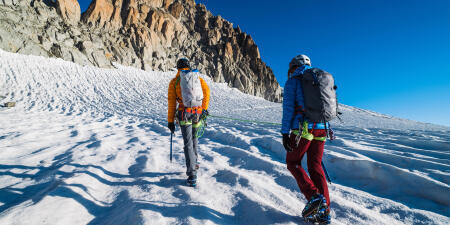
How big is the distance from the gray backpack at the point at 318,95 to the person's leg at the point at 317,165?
21 cm

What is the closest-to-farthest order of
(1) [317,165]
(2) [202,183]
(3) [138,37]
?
1. (1) [317,165]
2. (2) [202,183]
3. (3) [138,37]

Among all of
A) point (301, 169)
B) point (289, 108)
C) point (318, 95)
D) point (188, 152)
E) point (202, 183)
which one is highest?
point (318, 95)

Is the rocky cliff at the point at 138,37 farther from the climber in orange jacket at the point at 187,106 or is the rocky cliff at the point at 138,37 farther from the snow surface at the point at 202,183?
the climber in orange jacket at the point at 187,106

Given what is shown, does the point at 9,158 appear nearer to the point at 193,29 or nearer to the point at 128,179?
the point at 128,179

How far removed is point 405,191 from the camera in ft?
8.57

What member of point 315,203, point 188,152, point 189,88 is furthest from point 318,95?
point 188,152

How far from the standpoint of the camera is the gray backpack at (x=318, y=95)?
188 cm

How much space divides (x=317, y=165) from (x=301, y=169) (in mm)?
171

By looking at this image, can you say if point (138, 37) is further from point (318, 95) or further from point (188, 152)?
point (318, 95)

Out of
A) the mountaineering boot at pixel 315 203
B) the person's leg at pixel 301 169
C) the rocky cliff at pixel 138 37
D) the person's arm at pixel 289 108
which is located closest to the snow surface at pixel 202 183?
the mountaineering boot at pixel 315 203

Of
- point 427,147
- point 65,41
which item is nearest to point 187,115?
point 427,147

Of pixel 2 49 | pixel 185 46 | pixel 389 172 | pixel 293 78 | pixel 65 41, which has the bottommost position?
pixel 389 172

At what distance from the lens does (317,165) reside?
204cm

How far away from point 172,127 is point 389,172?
138 inches
